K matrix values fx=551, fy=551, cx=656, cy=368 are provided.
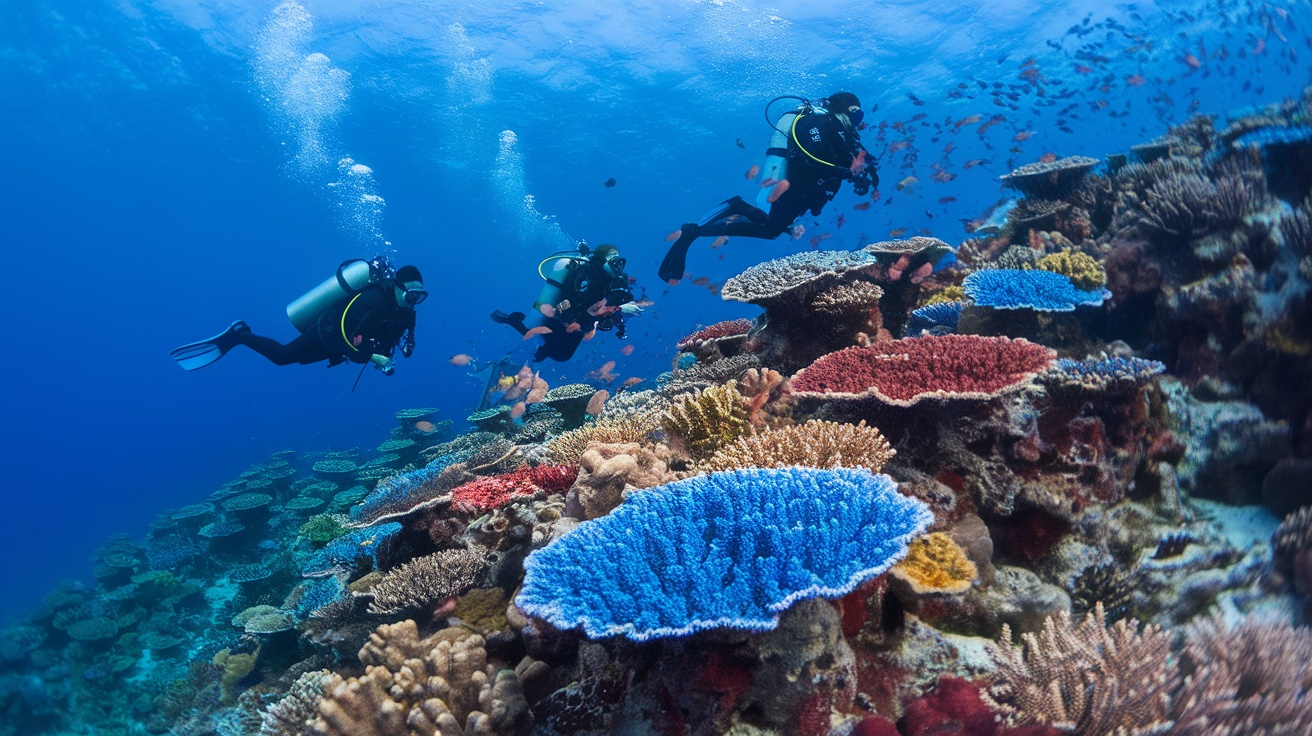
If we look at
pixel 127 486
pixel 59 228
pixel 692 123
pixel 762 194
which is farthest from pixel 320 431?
pixel 762 194

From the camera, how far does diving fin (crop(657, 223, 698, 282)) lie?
Answer: 407 inches

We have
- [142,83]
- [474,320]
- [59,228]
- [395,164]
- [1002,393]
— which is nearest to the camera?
[1002,393]

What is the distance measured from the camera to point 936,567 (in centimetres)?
252

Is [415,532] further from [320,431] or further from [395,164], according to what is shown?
[320,431]

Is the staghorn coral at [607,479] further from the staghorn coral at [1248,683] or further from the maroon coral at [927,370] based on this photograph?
the staghorn coral at [1248,683]

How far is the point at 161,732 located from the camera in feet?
31.7

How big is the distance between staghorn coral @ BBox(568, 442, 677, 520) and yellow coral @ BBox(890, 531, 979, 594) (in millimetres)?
1324

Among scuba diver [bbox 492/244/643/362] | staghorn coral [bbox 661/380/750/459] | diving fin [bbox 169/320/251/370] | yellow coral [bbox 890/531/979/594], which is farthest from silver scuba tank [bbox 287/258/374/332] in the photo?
yellow coral [bbox 890/531/979/594]

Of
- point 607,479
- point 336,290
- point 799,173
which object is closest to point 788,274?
point 607,479

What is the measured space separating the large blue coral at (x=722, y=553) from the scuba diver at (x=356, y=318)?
27.6ft

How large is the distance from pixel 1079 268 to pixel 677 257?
20.9ft

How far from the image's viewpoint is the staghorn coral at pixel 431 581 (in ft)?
12.7

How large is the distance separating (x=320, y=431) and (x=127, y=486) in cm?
2650

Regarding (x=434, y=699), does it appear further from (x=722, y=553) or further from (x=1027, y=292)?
(x=1027, y=292)
